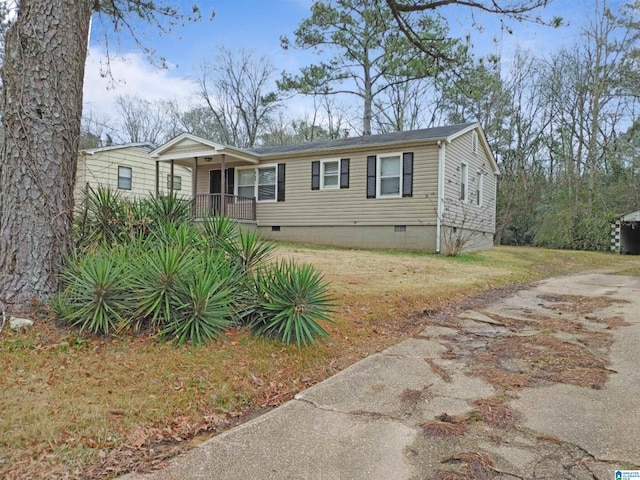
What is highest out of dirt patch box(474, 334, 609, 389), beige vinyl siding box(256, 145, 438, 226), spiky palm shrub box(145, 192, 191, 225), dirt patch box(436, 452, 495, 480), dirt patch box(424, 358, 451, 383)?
beige vinyl siding box(256, 145, 438, 226)

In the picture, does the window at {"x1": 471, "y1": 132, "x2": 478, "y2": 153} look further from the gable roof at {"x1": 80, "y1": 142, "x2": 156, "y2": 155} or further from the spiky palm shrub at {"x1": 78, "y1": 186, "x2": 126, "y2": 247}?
the spiky palm shrub at {"x1": 78, "y1": 186, "x2": 126, "y2": 247}

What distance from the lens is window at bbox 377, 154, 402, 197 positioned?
14344 mm

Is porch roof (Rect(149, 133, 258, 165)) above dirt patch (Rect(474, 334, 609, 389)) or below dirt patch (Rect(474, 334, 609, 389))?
above

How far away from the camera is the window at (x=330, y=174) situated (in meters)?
15.4

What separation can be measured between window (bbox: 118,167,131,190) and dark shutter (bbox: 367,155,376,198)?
10635mm

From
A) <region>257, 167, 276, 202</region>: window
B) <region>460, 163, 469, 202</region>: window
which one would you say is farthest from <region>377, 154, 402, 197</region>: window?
<region>257, 167, 276, 202</region>: window

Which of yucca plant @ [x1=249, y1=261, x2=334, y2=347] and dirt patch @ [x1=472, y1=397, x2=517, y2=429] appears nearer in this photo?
dirt patch @ [x1=472, y1=397, x2=517, y2=429]

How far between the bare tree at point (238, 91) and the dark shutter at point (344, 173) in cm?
1613

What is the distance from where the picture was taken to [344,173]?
596 inches

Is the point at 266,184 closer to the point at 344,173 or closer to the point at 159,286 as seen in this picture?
the point at 344,173

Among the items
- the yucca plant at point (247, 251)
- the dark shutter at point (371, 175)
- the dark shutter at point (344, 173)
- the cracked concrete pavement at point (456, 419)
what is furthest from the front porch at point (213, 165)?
the cracked concrete pavement at point (456, 419)

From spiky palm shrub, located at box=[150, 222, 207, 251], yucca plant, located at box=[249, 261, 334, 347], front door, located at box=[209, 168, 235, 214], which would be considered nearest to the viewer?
yucca plant, located at box=[249, 261, 334, 347]

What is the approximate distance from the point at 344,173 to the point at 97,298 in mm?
12064

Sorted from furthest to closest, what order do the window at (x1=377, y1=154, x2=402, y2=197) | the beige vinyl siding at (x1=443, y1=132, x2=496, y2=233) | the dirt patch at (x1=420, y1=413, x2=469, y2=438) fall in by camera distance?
the window at (x1=377, y1=154, x2=402, y2=197), the beige vinyl siding at (x1=443, y1=132, x2=496, y2=233), the dirt patch at (x1=420, y1=413, x2=469, y2=438)
